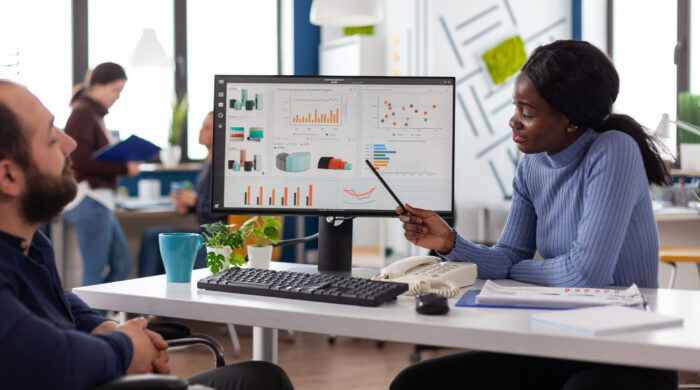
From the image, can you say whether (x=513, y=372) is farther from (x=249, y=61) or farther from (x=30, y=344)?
(x=249, y=61)

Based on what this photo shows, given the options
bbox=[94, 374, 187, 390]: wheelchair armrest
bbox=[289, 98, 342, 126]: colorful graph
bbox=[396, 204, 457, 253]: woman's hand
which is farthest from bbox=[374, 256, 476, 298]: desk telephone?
bbox=[94, 374, 187, 390]: wheelchair armrest

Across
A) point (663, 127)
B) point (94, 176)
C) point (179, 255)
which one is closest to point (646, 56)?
point (663, 127)

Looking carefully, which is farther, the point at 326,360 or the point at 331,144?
the point at 326,360

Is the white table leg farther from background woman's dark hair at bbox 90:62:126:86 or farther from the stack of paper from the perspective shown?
background woman's dark hair at bbox 90:62:126:86

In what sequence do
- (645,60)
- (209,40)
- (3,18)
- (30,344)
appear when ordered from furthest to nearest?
1. (209,40)
2. (645,60)
3. (3,18)
4. (30,344)

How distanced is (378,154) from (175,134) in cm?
356

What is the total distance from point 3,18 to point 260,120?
369cm

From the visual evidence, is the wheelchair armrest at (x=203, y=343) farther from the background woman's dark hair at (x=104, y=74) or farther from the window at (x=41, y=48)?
the window at (x=41, y=48)

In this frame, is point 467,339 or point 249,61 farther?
point 249,61

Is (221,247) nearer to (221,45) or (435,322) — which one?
(435,322)

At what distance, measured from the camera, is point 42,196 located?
46.9 inches

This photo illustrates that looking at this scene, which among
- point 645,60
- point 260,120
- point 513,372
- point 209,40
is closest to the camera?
point 513,372

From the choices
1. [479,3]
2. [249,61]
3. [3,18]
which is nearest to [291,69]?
[249,61]

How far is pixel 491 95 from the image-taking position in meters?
4.80
